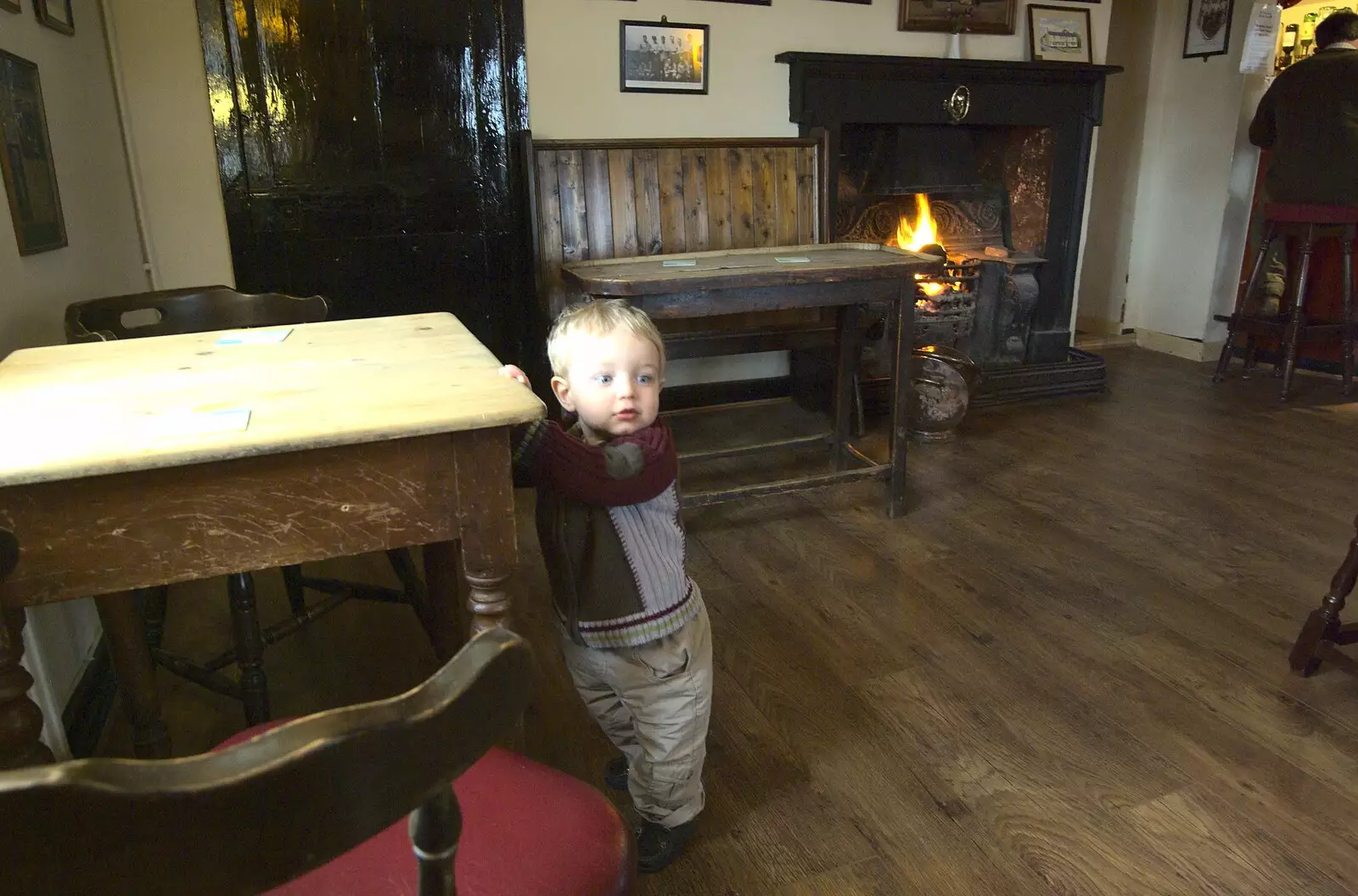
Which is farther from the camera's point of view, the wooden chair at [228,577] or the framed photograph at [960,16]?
the framed photograph at [960,16]

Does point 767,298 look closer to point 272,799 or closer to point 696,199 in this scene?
point 696,199

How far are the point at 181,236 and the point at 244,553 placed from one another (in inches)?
94.7

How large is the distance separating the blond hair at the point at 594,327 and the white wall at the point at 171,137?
221 cm

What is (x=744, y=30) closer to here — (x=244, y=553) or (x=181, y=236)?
(x=181, y=236)

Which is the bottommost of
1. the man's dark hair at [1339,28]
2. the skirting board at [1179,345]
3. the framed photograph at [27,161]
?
the skirting board at [1179,345]

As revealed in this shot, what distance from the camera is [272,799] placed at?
0.45 meters

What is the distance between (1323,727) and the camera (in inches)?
69.0

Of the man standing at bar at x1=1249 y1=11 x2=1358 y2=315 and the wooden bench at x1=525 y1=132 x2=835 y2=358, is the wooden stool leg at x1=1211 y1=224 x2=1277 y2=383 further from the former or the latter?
the wooden bench at x1=525 y1=132 x2=835 y2=358

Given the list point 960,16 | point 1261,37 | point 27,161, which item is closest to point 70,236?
point 27,161

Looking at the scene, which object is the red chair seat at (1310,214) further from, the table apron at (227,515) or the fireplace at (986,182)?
the table apron at (227,515)

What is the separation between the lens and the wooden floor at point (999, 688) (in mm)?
1447

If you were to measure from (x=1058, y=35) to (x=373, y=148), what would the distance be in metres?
3.02

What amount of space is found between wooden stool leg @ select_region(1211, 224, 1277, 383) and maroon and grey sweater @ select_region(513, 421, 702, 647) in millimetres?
4067

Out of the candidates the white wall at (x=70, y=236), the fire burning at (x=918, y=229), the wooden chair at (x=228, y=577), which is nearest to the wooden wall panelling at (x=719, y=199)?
the fire burning at (x=918, y=229)
